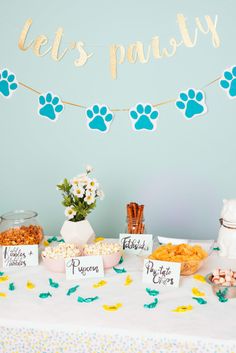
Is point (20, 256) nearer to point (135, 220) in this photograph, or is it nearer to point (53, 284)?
point (53, 284)

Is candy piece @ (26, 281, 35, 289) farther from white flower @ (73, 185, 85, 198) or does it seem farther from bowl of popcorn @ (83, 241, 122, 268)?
white flower @ (73, 185, 85, 198)

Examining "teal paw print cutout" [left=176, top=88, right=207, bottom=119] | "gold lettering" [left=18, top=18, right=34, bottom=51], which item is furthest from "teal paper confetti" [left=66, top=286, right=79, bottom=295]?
"gold lettering" [left=18, top=18, right=34, bottom=51]

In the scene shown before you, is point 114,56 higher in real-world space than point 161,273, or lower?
higher

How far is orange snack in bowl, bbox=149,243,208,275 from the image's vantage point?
140 cm

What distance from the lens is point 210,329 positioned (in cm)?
108

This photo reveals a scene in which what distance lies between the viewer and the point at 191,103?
2211 mm

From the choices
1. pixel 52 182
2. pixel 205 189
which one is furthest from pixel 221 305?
pixel 52 182

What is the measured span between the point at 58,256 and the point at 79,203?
0.24 m

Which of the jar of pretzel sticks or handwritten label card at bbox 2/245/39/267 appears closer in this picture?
handwritten label card at bbox 2/245/39/267

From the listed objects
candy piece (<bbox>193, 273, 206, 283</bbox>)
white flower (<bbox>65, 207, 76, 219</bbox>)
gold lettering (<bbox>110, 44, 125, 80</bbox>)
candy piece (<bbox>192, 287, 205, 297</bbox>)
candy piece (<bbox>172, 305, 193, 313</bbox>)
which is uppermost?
gold lettering (<bbox>110, 44, 125, 80</bbox>)

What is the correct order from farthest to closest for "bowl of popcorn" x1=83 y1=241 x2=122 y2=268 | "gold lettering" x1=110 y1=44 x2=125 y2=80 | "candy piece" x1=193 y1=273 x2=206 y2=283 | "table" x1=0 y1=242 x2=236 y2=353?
"gold lettering" x1=110 y1=44 x2=125 y2=80 < "bowl of popcorn" x1=83 y1=241 x2=122 y2=268 < "candy piece" x1=193 y1=273 x2=206 y2=283 < "table" x1=0 y1=242 x2=236 y2=353

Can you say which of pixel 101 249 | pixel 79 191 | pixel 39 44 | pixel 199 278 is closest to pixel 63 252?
pixel 101 249

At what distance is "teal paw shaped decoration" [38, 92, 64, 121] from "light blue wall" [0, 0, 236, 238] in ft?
0.11

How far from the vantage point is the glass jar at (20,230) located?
1584mm
